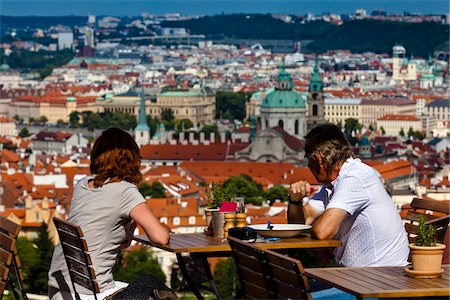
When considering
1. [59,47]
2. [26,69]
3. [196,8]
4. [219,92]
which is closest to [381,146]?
[219,92]

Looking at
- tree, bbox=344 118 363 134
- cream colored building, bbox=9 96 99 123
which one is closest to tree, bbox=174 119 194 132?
tree, bbox=344 118 363 134

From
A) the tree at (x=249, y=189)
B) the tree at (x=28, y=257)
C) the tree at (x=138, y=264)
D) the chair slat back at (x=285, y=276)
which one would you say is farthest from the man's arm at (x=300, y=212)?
the tree at (x=249, y=189)

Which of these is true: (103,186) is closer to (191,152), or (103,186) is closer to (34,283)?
(34,283)

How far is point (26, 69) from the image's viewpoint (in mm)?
108750

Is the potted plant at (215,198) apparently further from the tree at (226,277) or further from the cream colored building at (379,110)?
the cream colored building at (379,110)

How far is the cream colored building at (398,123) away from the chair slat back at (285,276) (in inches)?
2507

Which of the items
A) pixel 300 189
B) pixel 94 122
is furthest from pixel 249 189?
pixel 94 122

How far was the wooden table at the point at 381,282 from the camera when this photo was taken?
3.12m

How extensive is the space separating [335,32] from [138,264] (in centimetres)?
11016

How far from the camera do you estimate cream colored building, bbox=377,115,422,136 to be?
2653 inches

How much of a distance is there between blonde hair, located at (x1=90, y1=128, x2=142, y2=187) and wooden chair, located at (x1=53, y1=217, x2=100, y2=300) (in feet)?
0.54

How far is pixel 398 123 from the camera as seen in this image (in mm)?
67625

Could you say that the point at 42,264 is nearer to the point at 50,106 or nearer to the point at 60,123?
the point at 60,123

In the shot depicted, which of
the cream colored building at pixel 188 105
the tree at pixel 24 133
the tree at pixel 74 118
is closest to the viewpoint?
the tree at pixel 24 133
